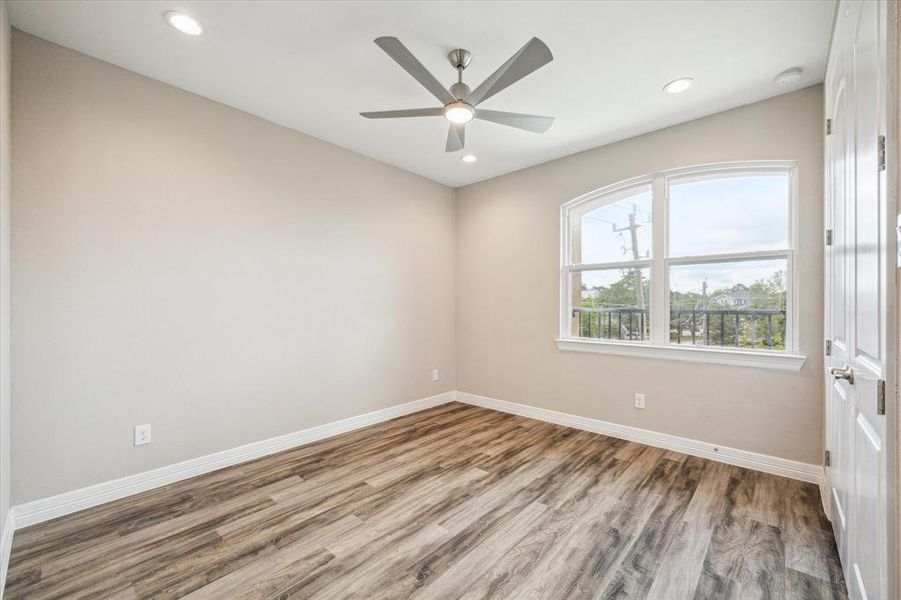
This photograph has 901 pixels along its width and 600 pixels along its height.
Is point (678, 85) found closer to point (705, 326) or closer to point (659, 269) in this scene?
point (659, 269)

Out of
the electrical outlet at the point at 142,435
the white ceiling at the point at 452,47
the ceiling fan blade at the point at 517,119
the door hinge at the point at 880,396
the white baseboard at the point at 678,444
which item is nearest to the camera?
the door hinge at the point at 880,396

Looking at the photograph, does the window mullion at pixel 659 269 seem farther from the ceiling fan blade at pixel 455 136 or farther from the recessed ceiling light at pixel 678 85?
the ceiling fan blade at pixel 455 136

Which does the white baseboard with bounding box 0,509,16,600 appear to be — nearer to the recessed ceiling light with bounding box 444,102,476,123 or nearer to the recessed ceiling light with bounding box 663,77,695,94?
the recessed ceiling light with bounding box 444,102,476,123

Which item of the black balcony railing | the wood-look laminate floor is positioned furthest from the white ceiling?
the wood-look laminate floor

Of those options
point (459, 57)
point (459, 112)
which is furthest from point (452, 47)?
point (459, 112)

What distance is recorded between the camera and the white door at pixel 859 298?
1.08m

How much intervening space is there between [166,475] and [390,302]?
7.64 feet

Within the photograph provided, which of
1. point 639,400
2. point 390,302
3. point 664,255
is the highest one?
point 664,255

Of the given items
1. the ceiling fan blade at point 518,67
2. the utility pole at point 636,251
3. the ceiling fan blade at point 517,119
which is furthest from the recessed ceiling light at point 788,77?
the ceiling fan blade at point 518,67

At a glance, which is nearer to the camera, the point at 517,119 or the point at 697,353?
the point at 517,119

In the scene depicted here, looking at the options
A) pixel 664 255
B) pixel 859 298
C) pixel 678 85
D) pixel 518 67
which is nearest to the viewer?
pixel 859 298

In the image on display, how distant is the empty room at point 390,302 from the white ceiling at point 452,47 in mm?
21

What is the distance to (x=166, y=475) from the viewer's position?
262 centimetres

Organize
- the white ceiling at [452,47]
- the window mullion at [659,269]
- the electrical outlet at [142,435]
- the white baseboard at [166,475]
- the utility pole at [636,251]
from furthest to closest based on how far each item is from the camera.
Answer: the utility pole at [636,251]
the window mullion at [659,269]
the electrical outlet at [142,435]
the white baseboard at [166,475]
the white ceiling at [452,47]
